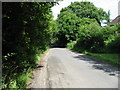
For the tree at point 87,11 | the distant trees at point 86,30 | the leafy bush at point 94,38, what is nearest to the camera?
the distant trees at point 86,30

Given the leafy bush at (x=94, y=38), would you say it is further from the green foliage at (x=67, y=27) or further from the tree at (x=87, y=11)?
the tree at (x=87, y=11)

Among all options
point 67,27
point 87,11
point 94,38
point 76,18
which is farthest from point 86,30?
point 87,11

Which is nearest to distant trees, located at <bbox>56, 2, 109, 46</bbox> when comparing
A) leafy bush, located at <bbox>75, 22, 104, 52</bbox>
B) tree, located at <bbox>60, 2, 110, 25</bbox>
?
tree, located at <bbox>60, 2, 110, 25</bbox>

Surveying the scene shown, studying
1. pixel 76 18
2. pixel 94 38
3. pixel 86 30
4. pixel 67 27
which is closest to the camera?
pixel 94 38

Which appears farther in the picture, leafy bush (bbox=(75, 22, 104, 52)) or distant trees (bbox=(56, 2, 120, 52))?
leafy bush (bbox=(75, 22, 104, 52))

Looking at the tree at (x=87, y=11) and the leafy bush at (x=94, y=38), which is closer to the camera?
the leafy bush at (x=94, y=38)

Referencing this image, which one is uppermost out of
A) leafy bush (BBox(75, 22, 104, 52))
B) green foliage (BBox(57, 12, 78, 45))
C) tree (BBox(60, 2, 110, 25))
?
tree (BBox(60, 2, 110, 25))

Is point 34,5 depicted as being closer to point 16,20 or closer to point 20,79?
point 16,20

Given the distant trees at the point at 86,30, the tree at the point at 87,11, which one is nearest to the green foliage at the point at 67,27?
the distant trees at the point at 86,30

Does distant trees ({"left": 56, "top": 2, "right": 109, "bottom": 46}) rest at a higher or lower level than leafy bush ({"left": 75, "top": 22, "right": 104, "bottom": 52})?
higher

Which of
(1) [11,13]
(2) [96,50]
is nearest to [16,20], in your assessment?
(1) [11,13]

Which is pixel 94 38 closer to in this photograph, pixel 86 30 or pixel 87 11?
pixel 86 30

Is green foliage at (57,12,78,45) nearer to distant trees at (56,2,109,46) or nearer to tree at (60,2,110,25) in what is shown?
distant trees at (56,2,109,46)

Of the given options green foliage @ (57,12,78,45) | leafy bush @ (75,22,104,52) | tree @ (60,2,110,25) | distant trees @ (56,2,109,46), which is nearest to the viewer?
leafy bush @ (75,22,104,52)
